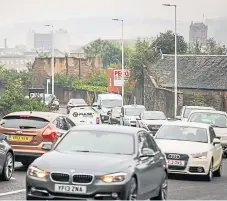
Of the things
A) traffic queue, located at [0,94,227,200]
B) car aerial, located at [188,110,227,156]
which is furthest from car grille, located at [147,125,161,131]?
traffic queue, located at [0,94,227,200]

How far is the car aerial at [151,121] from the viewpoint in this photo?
129ft

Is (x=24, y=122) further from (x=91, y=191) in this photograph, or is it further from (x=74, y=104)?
(x=74, y=104)

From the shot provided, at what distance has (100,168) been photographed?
12.0m

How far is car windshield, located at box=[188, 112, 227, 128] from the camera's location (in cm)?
3066

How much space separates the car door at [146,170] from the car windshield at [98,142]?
0.79 ft

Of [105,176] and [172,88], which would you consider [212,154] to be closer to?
[105,176]

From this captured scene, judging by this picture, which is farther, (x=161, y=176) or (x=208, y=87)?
(x=208, y=87)

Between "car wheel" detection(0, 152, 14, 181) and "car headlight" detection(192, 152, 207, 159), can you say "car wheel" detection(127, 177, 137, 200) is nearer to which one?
"car wheel" detection(0, 152, 14, 181)

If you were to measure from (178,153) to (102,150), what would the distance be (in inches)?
272

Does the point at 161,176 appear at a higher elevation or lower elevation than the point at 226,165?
higher

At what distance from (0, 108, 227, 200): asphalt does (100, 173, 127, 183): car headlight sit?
3.40m


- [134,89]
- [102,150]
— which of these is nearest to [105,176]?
[102,150]

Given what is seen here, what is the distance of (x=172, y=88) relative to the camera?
3137 inches

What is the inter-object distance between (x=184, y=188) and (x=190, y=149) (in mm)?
2613
